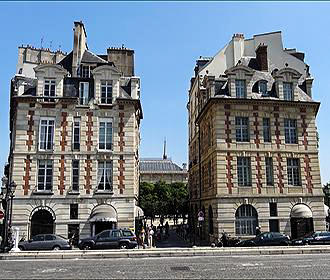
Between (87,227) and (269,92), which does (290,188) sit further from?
(87,227)

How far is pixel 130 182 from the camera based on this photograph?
26703mm

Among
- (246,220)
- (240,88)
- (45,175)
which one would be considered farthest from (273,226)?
(45,175)

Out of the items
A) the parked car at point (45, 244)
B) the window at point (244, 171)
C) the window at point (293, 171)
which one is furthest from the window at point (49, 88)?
the window at point (293, 171)

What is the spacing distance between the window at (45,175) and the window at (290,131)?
17641mm

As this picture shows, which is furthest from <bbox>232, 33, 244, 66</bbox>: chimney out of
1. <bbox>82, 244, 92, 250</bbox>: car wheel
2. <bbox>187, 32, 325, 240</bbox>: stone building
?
<bbox>82, 244, 92, 250</bbox>: car wheel

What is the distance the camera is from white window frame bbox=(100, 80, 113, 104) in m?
27.8

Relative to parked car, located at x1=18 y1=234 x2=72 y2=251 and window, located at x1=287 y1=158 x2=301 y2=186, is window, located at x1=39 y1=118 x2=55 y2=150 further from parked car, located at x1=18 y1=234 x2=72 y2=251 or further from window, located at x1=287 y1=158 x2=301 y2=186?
window, located at x1=287 y1=158 x2=301 y2=186

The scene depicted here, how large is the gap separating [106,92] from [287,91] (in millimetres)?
14101

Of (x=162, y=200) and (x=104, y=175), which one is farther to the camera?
(x=162, y=200)

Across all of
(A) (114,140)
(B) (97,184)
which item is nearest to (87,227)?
(B) (97,184)

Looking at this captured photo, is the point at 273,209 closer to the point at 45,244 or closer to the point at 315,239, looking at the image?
the point at 315,239

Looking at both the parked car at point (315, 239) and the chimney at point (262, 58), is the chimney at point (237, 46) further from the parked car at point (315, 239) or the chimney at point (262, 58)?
the parked car at point (315, 239)

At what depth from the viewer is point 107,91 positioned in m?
28.0

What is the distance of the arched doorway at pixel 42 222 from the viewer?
25.7m
